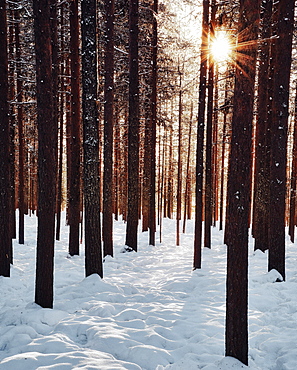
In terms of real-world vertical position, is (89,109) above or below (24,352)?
above

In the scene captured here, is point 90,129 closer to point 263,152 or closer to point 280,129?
point 280,129

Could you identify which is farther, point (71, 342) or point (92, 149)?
point (92, 149)

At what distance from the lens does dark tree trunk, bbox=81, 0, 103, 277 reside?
7.38 metres

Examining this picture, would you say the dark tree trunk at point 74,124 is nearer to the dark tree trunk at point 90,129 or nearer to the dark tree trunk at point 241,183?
the dark tree trunk at point 90,129

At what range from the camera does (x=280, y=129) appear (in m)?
8.16

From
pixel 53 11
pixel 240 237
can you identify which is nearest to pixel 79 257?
pixel 240 237

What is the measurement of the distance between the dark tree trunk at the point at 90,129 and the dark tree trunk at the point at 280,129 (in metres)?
5.07

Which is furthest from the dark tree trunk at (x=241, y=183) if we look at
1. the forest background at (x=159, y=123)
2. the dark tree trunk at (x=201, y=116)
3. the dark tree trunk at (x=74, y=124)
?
the dark tree trunk at (x=74, y=124)

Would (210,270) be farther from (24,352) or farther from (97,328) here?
(24,352)

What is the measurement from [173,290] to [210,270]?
2577 mm

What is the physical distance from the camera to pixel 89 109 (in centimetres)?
752

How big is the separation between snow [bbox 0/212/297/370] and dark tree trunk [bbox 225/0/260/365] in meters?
0.52

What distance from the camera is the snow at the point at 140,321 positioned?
4457 millimetres

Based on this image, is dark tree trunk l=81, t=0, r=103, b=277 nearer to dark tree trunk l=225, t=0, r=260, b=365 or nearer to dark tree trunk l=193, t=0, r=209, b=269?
dark tree trunk l=193, t=0, r=209, b=269
